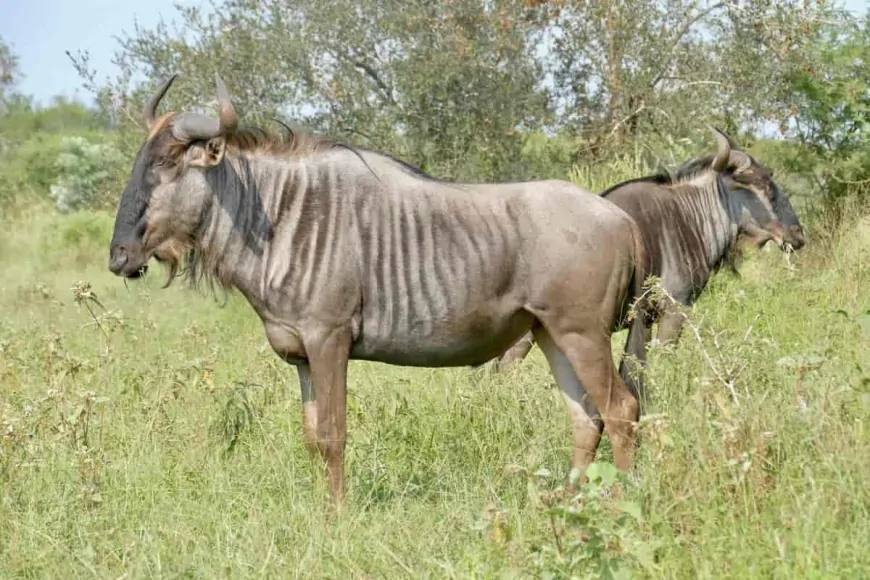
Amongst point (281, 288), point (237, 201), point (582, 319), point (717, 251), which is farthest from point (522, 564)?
point (717, 251)

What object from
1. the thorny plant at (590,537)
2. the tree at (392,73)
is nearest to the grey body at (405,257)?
the thorny plant at (590,537)

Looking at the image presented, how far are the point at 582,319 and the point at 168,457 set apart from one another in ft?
6.54

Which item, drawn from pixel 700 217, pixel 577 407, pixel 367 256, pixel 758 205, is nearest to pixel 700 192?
pixel 700 217

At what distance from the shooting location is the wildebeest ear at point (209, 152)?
4336mm

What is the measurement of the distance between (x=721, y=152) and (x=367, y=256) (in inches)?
132

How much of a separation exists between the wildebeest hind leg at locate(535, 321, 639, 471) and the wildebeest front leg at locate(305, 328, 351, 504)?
0.85 meters

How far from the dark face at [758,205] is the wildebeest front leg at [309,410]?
3.62 metres

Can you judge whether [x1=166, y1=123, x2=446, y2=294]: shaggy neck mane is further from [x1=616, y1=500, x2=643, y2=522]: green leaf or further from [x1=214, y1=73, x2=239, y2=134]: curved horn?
[x1=616, y1=500, x2=643, y2=522]: green leaf

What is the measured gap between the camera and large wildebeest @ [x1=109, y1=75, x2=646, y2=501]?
14.2 ft

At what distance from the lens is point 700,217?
6.86m

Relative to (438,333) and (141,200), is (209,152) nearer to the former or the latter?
(141,200)

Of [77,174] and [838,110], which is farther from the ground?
[838,110]

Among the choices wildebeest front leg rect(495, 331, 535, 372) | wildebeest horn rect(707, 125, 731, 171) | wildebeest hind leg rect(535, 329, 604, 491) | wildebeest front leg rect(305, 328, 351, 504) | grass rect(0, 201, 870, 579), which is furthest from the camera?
wildebeest horn rect(707, 125, 731, 171)

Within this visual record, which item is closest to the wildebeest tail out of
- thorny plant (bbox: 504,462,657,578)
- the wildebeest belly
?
the wildebeest belly
